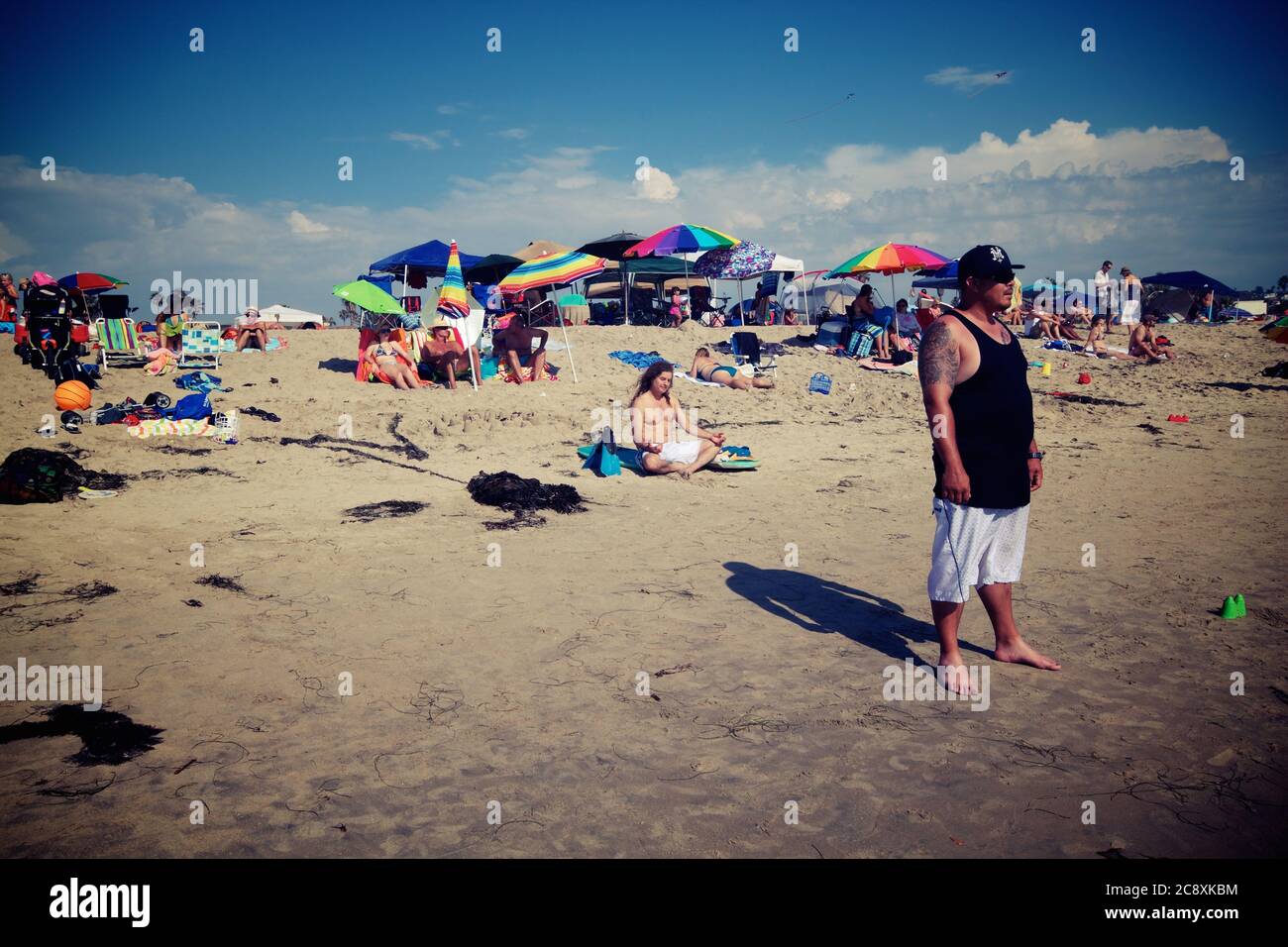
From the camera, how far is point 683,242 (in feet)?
55.2

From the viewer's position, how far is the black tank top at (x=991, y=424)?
3441mm

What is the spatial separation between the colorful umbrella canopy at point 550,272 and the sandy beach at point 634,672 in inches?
231

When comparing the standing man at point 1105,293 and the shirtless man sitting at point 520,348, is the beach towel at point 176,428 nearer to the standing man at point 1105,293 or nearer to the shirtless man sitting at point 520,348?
the shirtless man sitting at point 520,348

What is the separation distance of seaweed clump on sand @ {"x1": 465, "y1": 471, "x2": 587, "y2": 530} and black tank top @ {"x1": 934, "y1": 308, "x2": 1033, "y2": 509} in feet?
13.2

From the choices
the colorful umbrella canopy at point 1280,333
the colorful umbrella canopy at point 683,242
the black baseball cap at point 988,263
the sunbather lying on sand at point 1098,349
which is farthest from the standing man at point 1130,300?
the black baseball cap at point 988,263

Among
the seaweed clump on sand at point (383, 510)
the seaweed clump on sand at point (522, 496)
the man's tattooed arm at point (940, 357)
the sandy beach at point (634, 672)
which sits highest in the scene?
the man's tattooed arm at point (940, 357)

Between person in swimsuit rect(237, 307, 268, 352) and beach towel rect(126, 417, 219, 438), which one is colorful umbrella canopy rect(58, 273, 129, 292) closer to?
person in swimsuit rect(237, 307, 268, 352)

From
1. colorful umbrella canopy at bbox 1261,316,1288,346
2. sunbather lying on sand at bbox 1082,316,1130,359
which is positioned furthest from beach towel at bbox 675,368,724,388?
sunbather lying on sand at bbox 1082,316,1130,359

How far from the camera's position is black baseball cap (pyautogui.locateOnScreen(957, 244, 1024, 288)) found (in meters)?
3.42

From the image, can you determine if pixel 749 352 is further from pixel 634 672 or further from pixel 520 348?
pixel 634 672

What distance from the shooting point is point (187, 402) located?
33.0 ft

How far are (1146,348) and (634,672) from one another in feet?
60.9

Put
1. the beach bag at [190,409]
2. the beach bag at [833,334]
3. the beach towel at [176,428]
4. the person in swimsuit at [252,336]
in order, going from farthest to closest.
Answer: the beach bag at [833,334] < the person in swimsuit at [252,336] < the beach bag at [190,409] < the beach towel at [176,428]
